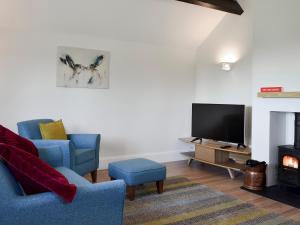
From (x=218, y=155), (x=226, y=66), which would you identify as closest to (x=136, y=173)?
(x=218, y=155)

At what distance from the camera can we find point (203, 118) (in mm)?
4848

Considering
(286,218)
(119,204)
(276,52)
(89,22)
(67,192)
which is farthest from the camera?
(89,22)

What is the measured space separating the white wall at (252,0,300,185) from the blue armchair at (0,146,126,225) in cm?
259

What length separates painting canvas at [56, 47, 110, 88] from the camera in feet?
14.1

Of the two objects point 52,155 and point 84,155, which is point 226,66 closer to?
point 84,155

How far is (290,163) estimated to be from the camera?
3.42 m

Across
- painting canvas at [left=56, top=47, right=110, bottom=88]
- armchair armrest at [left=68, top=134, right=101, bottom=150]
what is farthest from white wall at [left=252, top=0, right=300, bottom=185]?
painting canvas at [left=56, top=47, right=110, bottom=88]

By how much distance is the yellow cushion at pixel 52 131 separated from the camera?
11.6 ft

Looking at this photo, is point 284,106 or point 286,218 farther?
point 284,106

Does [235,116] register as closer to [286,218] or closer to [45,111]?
[286,218]

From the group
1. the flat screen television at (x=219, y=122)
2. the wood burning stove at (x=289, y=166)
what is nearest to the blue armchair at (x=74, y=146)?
the flat screen television at (x=219, y=122)

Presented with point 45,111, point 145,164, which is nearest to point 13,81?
point 45,111

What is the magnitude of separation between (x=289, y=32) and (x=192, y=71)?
2334 millimetres

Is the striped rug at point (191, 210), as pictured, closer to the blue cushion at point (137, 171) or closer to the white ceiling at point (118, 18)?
the blue cushion at point (137, 171)
